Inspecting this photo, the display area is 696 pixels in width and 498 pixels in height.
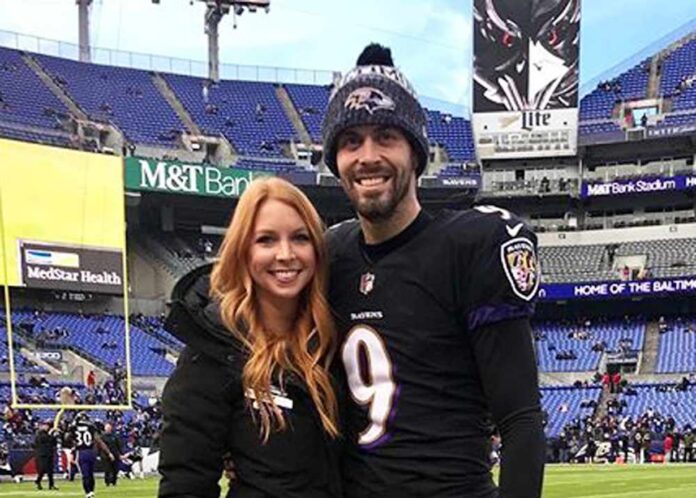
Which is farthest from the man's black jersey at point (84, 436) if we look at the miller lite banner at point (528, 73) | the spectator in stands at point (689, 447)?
the miller lite banner at point (528, 73)

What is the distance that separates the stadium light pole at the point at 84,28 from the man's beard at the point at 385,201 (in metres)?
45.0

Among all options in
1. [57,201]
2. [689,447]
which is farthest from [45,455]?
[689,447]

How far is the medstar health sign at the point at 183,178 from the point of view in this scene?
130 ft

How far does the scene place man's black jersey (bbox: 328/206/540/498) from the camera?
2447 millimetres

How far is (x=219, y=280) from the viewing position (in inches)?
99.0

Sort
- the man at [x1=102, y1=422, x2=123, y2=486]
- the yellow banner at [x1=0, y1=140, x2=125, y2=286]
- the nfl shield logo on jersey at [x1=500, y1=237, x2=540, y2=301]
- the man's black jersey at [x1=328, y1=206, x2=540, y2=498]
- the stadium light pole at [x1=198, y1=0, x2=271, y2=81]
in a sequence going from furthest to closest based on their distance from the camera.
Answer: the stadium light pole at [x1=198, y1=0, x2=271, y2=81], the yellow banner at [x1=0, y1=140, x2=125, y2=286], the man at [x1=102, y1=422, x2=123, y2=486], the man's black jersey at [x1=328, y1=206, x2=540, y2=498], the nfl shield logo on jersey at [x1=500, y1=237, x2=540, y2=301]

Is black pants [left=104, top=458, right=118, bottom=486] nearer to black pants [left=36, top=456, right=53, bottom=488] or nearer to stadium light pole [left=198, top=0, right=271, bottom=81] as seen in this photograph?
black pants [left=36, top=456, right=53, bottom=488]

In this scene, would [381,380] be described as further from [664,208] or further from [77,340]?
[664,208]

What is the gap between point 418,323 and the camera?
2.51 metres

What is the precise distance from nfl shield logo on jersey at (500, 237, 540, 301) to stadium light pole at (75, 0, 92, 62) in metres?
45.2

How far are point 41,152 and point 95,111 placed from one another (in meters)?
9.71

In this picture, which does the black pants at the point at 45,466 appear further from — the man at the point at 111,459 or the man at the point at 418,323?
the man at the point at 418,323

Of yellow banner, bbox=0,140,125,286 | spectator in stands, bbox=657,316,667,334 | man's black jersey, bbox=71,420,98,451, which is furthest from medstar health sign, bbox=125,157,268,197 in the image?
man's black jersey, bbox=71,420,98,451

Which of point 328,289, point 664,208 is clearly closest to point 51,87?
point 664,208
